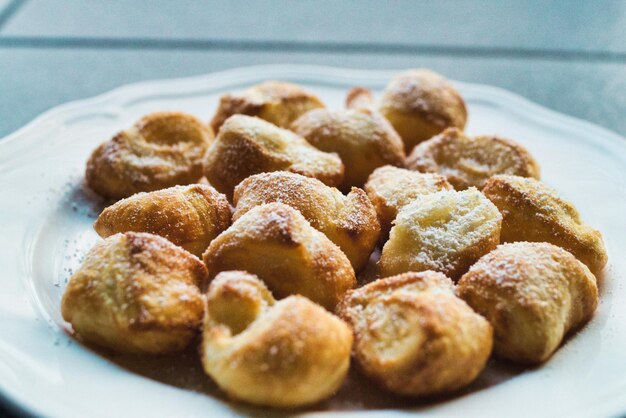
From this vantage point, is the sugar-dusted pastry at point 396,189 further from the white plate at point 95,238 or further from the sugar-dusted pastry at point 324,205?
the white plate at point 95,238

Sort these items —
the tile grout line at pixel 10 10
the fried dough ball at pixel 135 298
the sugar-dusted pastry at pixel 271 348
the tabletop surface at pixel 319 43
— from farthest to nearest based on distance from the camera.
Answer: the tile grout line at pixel 10 10 → the tabletop surface at pixel 319 43 → the fried dough ball at pixel 135 298 → the sugar-dusted pastry at pixel 271 348

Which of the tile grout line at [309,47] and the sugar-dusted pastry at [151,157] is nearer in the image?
the sugar-dusted pastry at [151,157]

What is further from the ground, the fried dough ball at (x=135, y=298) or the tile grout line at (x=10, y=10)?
the fried dough ball at (x=135, y=298)

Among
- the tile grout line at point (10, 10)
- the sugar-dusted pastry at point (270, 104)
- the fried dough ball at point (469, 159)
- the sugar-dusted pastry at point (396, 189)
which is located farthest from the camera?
the tile grout line at point (10, 10)

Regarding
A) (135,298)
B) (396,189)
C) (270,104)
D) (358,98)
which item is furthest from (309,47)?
(135,298)

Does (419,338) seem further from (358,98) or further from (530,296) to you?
(358,98)

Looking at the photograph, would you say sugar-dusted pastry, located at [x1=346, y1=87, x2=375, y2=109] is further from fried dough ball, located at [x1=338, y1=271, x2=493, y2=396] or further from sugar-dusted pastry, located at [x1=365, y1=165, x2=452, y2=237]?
fried dough ball, located at [x1=338, y1=271, x2=493, y2=396]

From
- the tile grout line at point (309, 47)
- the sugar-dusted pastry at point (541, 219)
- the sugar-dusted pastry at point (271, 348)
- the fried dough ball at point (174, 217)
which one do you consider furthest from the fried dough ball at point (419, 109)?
the tile grout line at point (309, 47)
